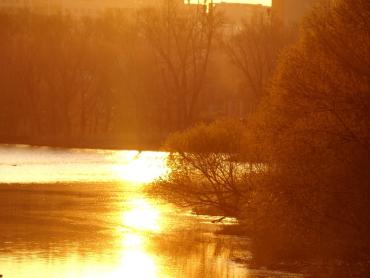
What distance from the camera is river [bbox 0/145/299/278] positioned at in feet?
99.1

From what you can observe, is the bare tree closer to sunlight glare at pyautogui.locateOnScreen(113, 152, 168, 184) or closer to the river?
sunlight glare at pyautogui.locateOnScreen(113, 152, 168, 184)

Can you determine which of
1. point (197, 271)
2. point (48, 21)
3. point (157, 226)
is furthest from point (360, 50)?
point (48, 21)

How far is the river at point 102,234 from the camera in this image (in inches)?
1190

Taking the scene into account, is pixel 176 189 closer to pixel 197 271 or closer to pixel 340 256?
pixel 197 271

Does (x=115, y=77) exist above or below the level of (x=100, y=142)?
above

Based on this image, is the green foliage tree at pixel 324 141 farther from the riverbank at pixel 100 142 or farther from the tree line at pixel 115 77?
the tree line at pixel 115 77

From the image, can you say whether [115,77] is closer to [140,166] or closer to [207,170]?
[140,166]

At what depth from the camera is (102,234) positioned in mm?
36969

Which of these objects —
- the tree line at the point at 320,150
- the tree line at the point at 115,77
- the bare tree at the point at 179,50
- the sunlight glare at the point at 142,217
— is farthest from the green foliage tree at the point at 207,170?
the tree line at the point at 115,77

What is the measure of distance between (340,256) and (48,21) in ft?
235

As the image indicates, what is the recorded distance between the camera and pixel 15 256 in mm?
31594

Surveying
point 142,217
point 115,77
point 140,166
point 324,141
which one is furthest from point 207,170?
point 115,77

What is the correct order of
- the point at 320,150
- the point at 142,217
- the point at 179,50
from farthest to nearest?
the point at 179,50
the point at 142,217
the point at 320,150

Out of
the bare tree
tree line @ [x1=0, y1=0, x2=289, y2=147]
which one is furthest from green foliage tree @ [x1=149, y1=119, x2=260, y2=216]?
tree line @ [x1=0, y1=0, x2=289, y2=147]
